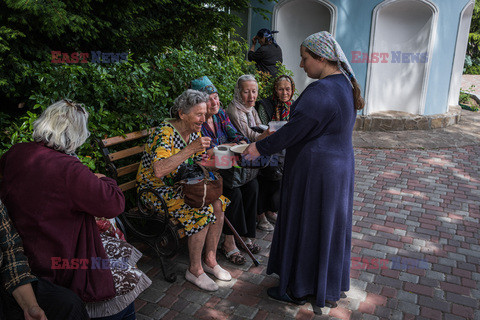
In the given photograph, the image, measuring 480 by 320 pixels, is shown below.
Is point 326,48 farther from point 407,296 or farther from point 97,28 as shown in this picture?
point 97,28

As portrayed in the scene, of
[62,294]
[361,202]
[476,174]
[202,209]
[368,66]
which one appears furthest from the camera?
[368,66]

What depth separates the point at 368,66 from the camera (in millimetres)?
9297

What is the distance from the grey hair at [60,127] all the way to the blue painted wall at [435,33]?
26.1 ft

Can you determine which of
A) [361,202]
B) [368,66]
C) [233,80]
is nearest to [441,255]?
[361,202]

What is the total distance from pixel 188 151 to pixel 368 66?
24.1 feet

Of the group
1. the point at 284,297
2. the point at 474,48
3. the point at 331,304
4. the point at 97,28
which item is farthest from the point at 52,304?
the point at 474,48

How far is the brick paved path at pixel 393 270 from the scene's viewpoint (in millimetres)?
3156

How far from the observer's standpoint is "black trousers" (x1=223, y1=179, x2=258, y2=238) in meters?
3.79

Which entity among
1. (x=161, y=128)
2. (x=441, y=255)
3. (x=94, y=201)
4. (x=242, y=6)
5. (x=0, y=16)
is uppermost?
(x=242, y=6)

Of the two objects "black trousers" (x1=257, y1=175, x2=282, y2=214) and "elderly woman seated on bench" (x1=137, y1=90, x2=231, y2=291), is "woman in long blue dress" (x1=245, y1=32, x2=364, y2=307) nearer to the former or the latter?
"elderly woman seated on bench" (x1=137, y1=90, x2=231, y2=291)

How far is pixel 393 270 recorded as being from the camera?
3779mm

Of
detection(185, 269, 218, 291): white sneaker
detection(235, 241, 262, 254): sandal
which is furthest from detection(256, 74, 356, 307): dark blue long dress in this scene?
detection(235, 241, 262, 254): sandal

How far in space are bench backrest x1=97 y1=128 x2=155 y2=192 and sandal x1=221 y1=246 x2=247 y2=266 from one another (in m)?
1.09

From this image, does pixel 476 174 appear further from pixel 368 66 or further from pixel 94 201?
pixel 94 201
